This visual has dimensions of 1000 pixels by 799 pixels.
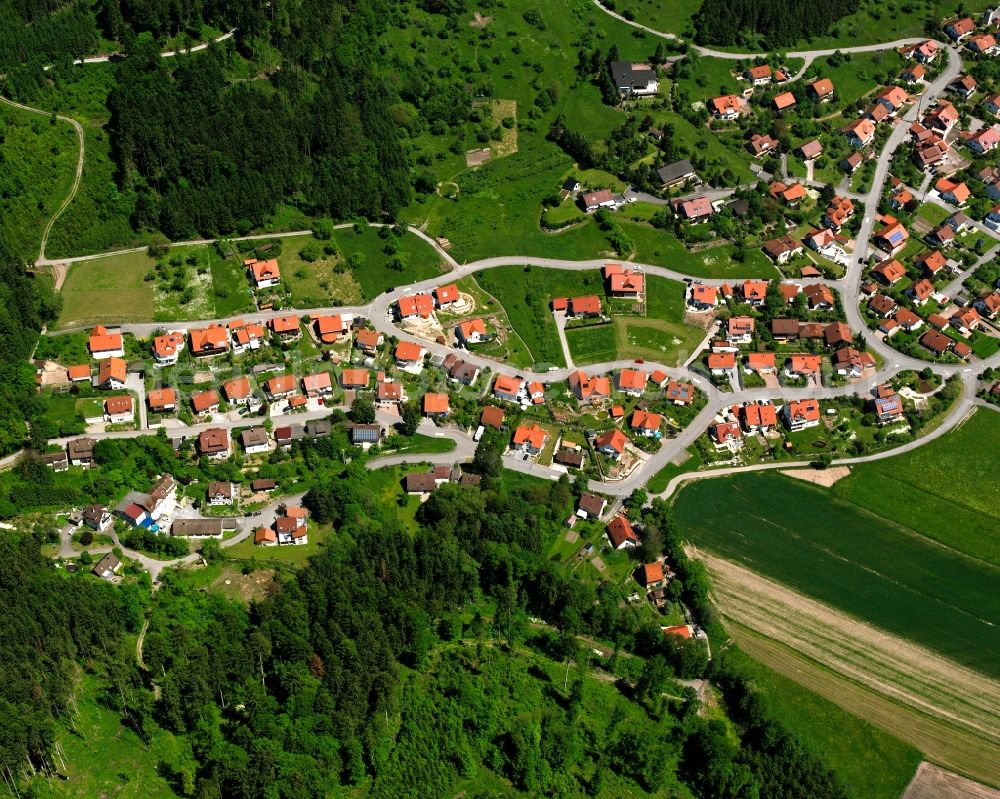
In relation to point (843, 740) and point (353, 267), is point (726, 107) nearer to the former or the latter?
point (353, 267)

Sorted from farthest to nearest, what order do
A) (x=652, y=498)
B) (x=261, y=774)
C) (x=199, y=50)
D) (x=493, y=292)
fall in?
(x=199, y=50) → (x=493, y=292) → (x=652, y=498) → (x=261, y=774)

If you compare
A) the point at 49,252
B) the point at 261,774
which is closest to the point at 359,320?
the point at 49,252

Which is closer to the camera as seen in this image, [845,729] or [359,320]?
[845,729]

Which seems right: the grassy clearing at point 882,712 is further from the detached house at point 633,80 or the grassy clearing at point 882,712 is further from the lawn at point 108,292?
the detached house at point 633,80

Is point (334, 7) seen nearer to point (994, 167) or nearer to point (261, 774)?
point (994, 167)

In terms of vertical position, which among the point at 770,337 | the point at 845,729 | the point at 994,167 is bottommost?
the point at 845,729

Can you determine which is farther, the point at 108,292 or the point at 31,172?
the point at 31,172

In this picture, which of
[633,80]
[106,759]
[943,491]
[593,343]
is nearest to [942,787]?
[943,491]

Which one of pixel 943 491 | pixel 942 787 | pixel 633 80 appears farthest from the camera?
pixel 633 80
